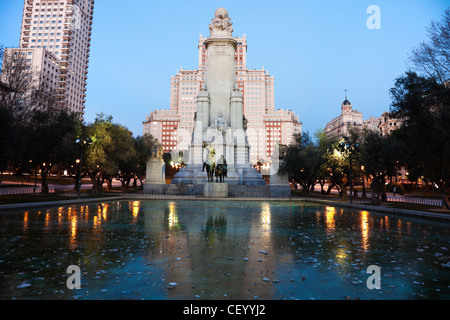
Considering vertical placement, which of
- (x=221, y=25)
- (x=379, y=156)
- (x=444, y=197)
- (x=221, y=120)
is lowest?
(x=444, y=197)

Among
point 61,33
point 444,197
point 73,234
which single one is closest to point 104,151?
point 73,234

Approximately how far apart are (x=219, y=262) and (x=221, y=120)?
38.0 meters

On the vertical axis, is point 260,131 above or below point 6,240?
above

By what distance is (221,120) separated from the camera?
4309 cm

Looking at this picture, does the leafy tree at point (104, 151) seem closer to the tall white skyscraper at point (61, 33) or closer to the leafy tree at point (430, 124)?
the leafy tree at point (430, 124)

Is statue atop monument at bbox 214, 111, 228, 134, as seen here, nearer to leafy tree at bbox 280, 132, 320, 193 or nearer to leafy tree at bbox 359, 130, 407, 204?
leafy tree at bbox 280, 132, 320, 193

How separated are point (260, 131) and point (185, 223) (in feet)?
475

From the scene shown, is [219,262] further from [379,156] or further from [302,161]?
[302,161]

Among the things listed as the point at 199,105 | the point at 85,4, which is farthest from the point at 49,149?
the point at 85,4

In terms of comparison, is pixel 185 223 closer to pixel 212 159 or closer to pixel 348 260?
pixel 348 260

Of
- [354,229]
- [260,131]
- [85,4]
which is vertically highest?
[85,4]

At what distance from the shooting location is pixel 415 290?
470cm

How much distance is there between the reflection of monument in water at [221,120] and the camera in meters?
40.9
